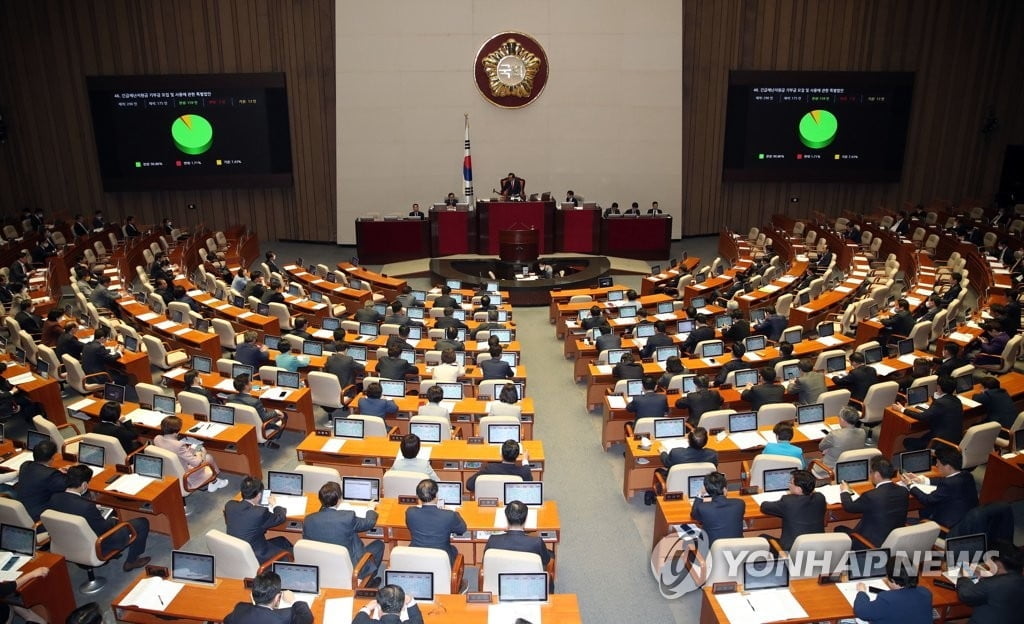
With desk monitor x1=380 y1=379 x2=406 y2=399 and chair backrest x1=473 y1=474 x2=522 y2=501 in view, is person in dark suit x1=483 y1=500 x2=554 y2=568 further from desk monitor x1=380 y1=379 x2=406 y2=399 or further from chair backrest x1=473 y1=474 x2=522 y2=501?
desk monitor x1=380 y1=379 x2=406 y2=399

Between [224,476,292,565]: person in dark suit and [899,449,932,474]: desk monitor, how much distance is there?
6.15 meters

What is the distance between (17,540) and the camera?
617 cm

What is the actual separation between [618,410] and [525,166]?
47.4ft

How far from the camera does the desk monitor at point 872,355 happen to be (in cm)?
1045

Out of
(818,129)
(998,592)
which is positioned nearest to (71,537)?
(998,592)

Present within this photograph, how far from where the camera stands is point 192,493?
870 cm

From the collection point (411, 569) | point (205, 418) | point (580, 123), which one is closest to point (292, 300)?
point (205, 418)

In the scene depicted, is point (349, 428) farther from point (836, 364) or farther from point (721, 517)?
point (836, 364)

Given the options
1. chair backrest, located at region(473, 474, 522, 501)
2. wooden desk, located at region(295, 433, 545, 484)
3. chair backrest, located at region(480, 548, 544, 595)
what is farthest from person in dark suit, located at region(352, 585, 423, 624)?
wooden desk, located at region(295, 433, 545, 484)

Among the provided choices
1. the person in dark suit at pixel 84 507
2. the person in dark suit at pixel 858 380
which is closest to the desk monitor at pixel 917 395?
the person in dark suit at pixel 858 380

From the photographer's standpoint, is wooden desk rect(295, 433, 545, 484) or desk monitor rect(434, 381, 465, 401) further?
desk monitor rect(434, 381, 465, 401)

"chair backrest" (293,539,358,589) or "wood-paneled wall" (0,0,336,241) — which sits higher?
"wood-paneled wall" (0,0,336,241)

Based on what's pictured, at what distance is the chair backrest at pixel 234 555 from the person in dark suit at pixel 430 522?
1321 millimetres

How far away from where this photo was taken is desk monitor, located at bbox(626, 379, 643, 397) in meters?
9.52
